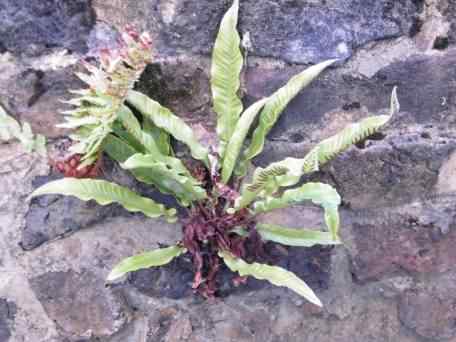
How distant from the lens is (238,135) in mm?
955

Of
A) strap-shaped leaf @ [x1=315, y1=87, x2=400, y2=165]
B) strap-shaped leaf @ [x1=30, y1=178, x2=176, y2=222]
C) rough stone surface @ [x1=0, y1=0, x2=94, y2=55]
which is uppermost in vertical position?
rough stone surface @ [x1=0, y1=0, x2=94, y2=55]

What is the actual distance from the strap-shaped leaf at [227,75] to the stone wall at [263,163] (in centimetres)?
7

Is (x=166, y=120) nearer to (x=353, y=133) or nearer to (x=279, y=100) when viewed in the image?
(x=279, y=100)

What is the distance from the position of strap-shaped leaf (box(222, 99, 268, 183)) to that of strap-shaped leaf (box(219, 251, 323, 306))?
16 centimetres

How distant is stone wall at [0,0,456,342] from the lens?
991 mm

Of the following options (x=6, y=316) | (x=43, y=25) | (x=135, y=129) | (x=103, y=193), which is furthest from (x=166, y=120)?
(x=6, y=316)

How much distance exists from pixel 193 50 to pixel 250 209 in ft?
0.98

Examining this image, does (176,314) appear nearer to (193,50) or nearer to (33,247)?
(33,247)

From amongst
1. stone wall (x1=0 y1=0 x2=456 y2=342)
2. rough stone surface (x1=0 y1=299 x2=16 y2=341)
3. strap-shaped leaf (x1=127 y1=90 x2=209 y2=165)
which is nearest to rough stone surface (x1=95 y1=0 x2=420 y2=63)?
stone wall (x1=0 y1=0 x2=456 y2=342)

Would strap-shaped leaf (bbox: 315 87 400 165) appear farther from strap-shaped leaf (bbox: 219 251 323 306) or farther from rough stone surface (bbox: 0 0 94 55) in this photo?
rough stone surface (bbox: 0 0 94 55)

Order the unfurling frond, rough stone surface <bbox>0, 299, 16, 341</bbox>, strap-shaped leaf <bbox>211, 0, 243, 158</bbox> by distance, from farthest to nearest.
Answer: rough stone surface <bbox>0, 299, 16, 341</bbox>
strap-shaped leaf <bbox>211, 0, 243, 158</bbox>
the unfurling frond

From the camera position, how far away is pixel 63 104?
39.8 inches

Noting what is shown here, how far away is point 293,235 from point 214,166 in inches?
7.4

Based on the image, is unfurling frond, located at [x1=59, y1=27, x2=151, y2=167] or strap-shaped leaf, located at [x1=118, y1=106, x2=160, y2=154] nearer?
unfurling frond, located at [x1=59, y1=27, x2=151, y2=167]
